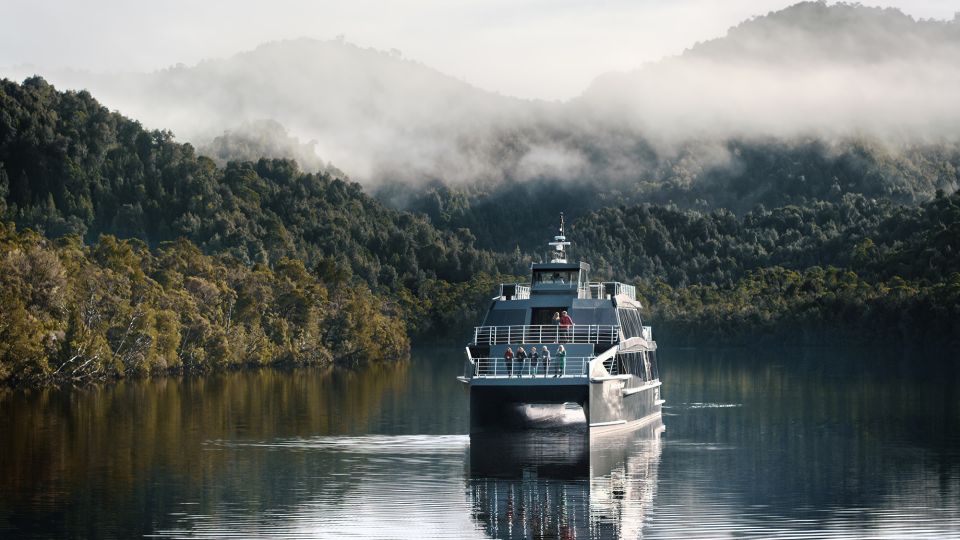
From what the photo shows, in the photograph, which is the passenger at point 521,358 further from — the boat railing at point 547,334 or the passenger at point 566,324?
the passenger at point 566,324

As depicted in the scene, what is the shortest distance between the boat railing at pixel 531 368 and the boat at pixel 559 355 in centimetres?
4

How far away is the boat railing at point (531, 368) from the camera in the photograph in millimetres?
61250

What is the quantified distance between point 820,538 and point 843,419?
3781cm

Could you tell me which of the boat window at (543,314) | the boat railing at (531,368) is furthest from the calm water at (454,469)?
the boat window at (543,314)

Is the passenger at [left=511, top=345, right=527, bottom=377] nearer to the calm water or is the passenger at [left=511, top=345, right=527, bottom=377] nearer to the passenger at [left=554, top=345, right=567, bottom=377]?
the passenger at [left=554, top=345, right=567, bottom=377]

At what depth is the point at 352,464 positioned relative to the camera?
5738 cm

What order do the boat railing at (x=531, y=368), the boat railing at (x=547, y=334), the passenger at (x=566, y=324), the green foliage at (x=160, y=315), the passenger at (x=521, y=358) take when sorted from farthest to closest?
1. the green foliage at (x=160, y=315)
2. the passenger at (x=566, y=324)
3. the boat railing at (x=547, y=334)
4. the passenger at (x=521, y=358)
5. the boat railing at (x=531, y=368)

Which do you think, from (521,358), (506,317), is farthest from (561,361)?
(506,317)

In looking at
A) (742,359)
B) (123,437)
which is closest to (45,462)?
(123,437)

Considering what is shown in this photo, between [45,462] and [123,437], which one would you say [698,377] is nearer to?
[123,437]

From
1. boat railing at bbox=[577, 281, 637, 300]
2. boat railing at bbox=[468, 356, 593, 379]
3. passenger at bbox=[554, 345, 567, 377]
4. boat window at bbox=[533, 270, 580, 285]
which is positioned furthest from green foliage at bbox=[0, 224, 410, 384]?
passenger at bbox=[554, 345, 567, 377]

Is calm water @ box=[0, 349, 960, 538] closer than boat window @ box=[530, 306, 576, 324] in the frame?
Yes

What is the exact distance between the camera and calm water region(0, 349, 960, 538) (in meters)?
43.8

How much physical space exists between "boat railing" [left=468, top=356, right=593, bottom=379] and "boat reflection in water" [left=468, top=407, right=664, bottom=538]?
2.48m
